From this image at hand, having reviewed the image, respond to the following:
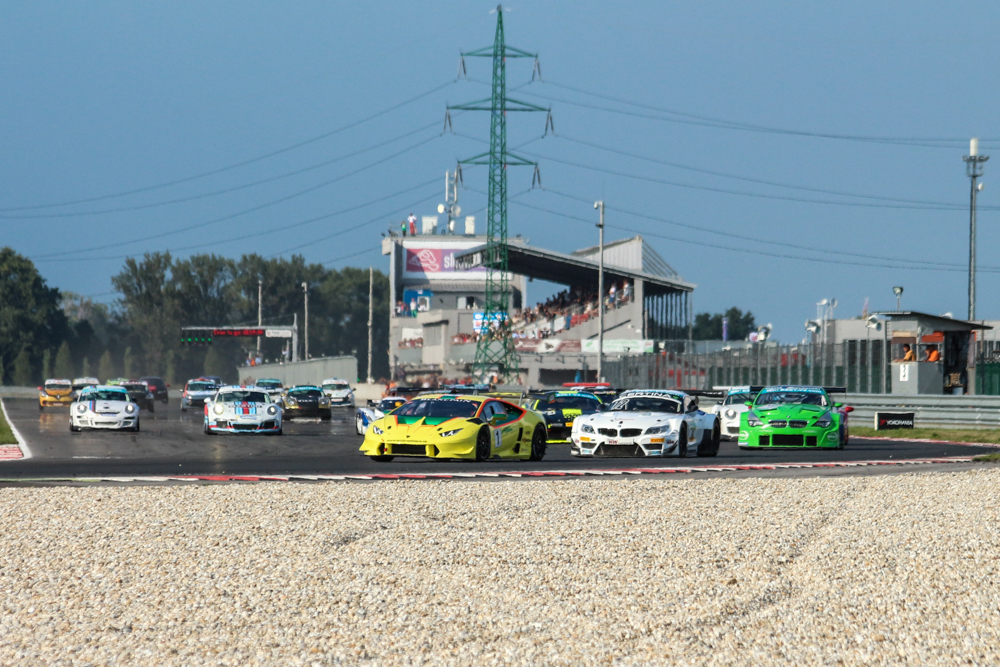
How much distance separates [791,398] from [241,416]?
1315cm

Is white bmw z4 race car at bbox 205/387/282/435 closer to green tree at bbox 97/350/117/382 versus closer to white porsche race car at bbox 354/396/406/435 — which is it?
white porsche race car at bbox 354/396/406/435

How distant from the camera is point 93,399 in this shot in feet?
108

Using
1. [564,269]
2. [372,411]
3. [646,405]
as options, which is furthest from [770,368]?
[564,269]

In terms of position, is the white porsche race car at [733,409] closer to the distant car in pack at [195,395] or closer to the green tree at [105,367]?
the distant car in pack at [195,395]

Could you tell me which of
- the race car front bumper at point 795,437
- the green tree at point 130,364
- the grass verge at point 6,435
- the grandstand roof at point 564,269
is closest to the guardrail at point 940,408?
the race car front bumper at point 795,437

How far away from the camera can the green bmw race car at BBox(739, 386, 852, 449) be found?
25.0m

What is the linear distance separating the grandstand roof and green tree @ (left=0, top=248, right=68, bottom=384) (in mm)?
62209

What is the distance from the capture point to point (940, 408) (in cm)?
3341

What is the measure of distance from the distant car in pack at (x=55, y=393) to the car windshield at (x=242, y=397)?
2739cm

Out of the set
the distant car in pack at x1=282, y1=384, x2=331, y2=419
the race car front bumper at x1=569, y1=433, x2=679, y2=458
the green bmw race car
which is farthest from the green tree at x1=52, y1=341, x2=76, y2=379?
the race car front bumper at x1=569, y1=433, x2=679, y2=458

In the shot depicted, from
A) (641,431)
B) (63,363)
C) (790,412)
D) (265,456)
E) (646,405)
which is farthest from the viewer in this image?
(63,363)

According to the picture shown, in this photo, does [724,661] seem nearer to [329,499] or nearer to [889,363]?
[329,499]

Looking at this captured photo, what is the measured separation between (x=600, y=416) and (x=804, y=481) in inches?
248

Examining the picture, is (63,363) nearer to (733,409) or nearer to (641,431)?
(733,409)
